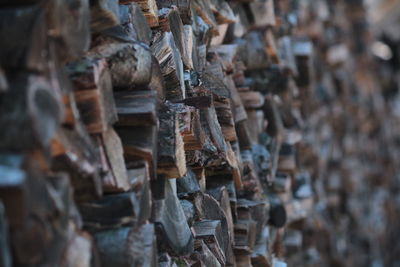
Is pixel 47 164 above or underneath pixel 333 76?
above

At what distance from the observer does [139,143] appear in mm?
1099

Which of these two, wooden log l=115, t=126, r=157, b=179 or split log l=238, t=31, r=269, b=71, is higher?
wooden log l=115, t=126, r=157, b=179

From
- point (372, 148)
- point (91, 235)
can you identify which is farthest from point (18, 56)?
point (372, 148)

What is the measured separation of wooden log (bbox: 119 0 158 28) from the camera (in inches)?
49.9

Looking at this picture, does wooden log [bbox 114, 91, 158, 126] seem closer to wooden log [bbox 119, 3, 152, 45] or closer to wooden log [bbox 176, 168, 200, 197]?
wooden log [bbox 119, 3, 152, 45]

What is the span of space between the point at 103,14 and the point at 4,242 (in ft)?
1.29

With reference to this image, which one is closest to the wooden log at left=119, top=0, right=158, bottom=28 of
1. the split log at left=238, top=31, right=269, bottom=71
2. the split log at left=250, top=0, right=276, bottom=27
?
the split log at left=238, top=31, right=269, bottom=71

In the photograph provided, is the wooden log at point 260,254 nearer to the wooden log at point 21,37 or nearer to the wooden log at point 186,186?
the wooden log at point 186,186

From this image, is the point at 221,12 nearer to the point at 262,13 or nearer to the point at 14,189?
the point at 262,13

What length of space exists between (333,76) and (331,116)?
0.74 ft

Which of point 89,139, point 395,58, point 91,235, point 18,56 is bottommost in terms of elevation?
point 395,58

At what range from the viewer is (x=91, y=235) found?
978 millimetres

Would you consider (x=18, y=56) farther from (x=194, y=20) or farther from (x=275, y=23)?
(x=275, y=23)

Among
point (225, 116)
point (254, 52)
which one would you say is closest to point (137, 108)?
point (225, 116)
